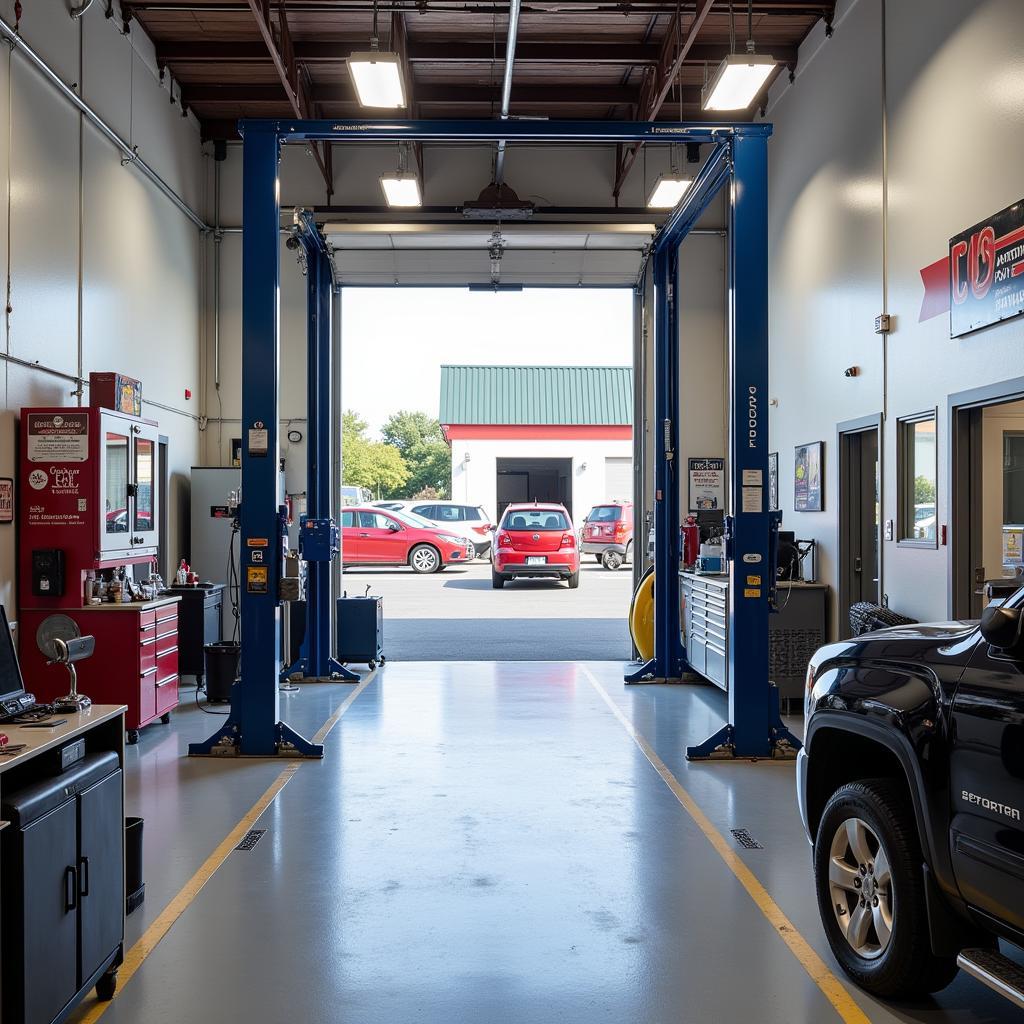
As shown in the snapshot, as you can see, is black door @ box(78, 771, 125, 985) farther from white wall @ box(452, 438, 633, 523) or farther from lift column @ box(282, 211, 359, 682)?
white wall @ box(452, 438, 633, 523)

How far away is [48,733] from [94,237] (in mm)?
6379

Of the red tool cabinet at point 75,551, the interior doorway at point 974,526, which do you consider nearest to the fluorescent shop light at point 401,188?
the red tool cabinet at point 75,551

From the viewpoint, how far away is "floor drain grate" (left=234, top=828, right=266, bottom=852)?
484cm

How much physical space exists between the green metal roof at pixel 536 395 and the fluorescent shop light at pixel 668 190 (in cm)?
1819

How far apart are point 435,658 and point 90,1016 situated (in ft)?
25.9

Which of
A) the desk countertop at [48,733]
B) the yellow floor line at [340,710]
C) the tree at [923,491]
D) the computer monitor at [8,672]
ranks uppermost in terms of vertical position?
the tree at [923,491]

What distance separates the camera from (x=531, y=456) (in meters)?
28.3

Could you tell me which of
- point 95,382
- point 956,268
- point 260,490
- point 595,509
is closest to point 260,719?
point 260,490

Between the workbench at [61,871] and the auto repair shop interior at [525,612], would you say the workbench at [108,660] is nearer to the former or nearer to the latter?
the auto repair shop interior at [525,612]

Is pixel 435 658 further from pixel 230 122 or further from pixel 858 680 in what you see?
pixel 858 680

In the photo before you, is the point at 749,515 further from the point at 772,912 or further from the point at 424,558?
the point at 424,558

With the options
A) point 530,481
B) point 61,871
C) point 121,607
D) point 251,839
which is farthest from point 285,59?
point 530,481

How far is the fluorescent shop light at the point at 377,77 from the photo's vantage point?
24.4 feet

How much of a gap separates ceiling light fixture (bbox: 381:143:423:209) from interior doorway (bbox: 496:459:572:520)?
2151 cm
